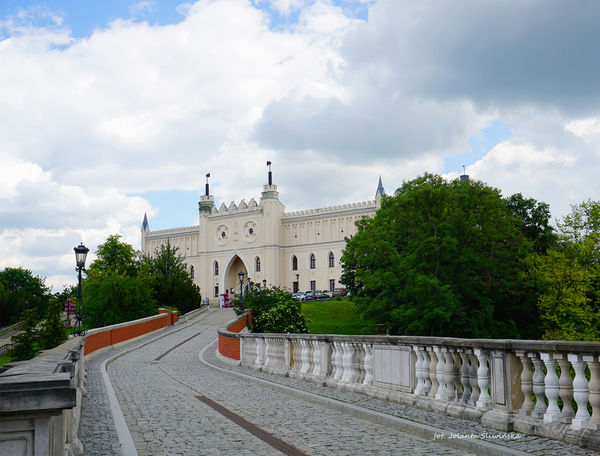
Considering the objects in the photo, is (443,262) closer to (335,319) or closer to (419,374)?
(335,319)

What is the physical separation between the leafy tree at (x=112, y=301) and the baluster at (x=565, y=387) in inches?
1317

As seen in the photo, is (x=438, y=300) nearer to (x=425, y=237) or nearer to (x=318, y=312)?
(x=425, y=237)

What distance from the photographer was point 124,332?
1188 inches

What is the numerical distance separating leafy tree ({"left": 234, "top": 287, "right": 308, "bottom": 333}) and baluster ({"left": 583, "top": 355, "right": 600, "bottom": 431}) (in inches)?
964

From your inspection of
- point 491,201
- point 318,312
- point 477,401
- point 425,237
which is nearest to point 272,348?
point 477,401

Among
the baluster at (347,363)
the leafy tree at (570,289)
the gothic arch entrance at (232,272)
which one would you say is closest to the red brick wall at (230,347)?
the baluster at (347,363)

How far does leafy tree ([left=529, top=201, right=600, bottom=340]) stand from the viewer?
3684 cm

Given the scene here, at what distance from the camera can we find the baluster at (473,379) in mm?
7352

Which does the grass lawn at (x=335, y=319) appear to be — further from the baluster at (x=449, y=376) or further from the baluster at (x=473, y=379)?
the baluster at (x=473, y=379)

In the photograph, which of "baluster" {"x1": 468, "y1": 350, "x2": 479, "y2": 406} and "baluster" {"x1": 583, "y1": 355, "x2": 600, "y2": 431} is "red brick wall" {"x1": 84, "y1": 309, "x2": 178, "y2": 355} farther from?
"baluster" {"x1": 583, "y1": 355, "x2": 600, "y2": 431}

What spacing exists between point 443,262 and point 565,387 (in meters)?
32.3

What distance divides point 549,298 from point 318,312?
19.5m

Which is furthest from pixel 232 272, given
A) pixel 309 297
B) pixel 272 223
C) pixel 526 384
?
pixel 526 384

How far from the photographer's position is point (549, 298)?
38.1 metres
